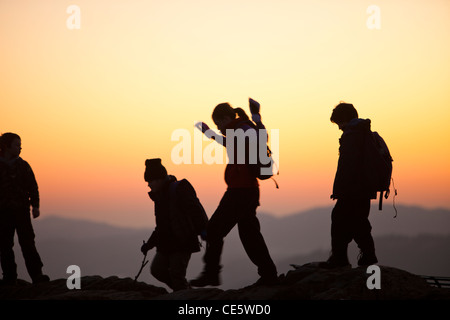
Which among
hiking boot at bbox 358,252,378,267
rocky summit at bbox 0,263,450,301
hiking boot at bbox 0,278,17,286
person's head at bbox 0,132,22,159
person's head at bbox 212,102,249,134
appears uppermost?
person's head at bbox 212,102,249,134

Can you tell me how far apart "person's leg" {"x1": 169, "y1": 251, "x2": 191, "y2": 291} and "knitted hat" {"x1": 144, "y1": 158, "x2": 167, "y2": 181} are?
1.06 metres

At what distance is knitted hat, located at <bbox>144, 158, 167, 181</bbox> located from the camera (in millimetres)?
9000

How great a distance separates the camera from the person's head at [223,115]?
784cm

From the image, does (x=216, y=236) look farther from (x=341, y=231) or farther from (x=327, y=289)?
(x=341, y=231)

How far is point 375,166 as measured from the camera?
900 centimetres

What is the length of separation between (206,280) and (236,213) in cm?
86

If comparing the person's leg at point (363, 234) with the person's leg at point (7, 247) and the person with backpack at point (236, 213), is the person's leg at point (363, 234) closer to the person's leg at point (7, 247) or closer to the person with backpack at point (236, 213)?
Result: the person with backpack at point (236, 213)

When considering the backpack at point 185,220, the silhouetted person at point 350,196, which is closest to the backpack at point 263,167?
the backpack at point 185,220

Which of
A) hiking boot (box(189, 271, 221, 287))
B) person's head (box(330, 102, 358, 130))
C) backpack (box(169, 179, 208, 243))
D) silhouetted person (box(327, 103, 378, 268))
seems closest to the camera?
hiking boot (box(189, 271, 221, 287))

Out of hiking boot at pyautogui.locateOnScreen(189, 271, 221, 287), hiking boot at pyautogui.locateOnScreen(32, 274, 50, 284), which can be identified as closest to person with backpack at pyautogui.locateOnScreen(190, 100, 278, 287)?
hiking boot at pyautogui.locateOnScreen(189, 271, 221, 287)

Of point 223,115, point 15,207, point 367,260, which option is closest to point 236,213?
point 223,115

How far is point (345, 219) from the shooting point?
8984mm

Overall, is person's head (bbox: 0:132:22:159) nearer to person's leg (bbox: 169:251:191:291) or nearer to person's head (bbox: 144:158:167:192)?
person's head (bbox: 144:158:167:192)
